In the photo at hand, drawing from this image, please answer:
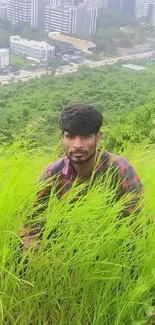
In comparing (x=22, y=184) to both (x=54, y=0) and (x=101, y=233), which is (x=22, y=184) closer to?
Answer: (x=101, y=233)

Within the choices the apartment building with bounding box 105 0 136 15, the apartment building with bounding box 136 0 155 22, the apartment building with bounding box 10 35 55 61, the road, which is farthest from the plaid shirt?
the apartment building with bounding box 105 0 136 15

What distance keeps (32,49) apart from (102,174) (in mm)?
44047

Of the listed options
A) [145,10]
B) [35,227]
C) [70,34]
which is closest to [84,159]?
[35,227]

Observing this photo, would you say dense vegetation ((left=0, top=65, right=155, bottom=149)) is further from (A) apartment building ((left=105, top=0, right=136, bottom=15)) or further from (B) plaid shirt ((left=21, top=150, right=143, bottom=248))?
(A) apartment building ((left=105, top=0, right=136, bottom=15))

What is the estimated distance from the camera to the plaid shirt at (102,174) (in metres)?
1.71

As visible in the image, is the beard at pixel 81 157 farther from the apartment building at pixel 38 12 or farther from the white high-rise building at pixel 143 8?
the white high-rise building at pixel 143 8

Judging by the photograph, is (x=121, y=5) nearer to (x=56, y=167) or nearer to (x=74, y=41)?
(x=74, y=41)

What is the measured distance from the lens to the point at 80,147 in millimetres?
1764

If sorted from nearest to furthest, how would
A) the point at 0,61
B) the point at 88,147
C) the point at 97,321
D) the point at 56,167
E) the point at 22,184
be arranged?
the point at 97,321
the point at 22,184
the point at 88,147
the point at 56,167
the point at 0,61

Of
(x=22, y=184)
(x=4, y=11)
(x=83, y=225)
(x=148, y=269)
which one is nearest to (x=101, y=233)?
(x=83, y=225)

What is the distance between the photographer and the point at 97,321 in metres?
1.41

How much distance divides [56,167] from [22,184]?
0.37 m

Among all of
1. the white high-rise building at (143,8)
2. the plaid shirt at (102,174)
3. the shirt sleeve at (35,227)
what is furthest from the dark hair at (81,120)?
the white high-rise building at (143,8)

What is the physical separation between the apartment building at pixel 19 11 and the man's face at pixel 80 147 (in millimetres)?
53116
